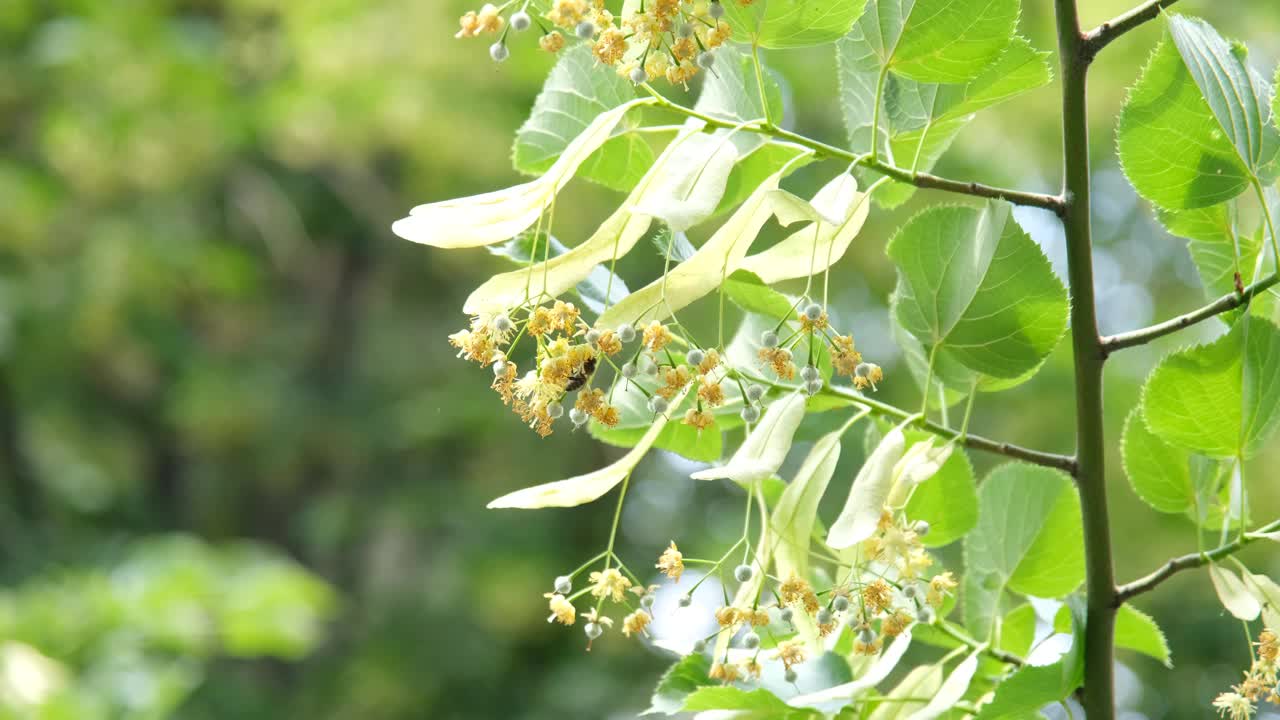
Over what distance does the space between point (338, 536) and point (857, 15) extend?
5.40 metres

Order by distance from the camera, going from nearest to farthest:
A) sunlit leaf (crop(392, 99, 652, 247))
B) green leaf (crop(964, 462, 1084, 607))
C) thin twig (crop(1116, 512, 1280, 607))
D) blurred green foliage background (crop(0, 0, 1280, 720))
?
sunlit leaf (crop(392, 99, 652, 247))
thin twig (crop(1116, 512, 1280, 607))
green leaf (crop(964, 462, 1084, 607))
blurred green foliage background (crop(0, 0, 1280, 720))

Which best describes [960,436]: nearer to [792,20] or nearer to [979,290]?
[979,290]

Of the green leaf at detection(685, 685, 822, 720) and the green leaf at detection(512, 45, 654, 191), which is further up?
the green leaf at detection(512, 45, 654, 191)

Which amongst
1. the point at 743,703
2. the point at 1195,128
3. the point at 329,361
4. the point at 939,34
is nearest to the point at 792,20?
the point at 939,34

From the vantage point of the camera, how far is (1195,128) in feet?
1.70

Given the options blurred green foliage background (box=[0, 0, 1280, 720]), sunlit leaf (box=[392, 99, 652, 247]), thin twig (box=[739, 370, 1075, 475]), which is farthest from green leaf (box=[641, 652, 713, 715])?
blurred green foliage background (box=[0, 0, 1280, 720])

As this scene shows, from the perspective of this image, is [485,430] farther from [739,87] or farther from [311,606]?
[739,87]

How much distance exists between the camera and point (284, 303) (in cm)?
670

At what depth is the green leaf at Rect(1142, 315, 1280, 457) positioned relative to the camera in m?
0.52

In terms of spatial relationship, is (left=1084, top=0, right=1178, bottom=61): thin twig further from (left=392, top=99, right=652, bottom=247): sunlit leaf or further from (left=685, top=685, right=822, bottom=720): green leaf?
(left=685, top=685, right=822, bottom=720): green leaf

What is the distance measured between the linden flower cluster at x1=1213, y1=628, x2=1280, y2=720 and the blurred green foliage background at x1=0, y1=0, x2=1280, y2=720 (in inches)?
117

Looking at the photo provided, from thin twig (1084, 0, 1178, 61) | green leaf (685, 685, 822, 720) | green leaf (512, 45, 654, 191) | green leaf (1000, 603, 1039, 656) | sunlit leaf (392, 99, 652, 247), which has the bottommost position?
green leaf (685, 685, 822, 720)

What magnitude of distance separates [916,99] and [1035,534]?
24 centimetres

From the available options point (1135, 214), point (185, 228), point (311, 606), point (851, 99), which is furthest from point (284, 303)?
point (851, 99)
